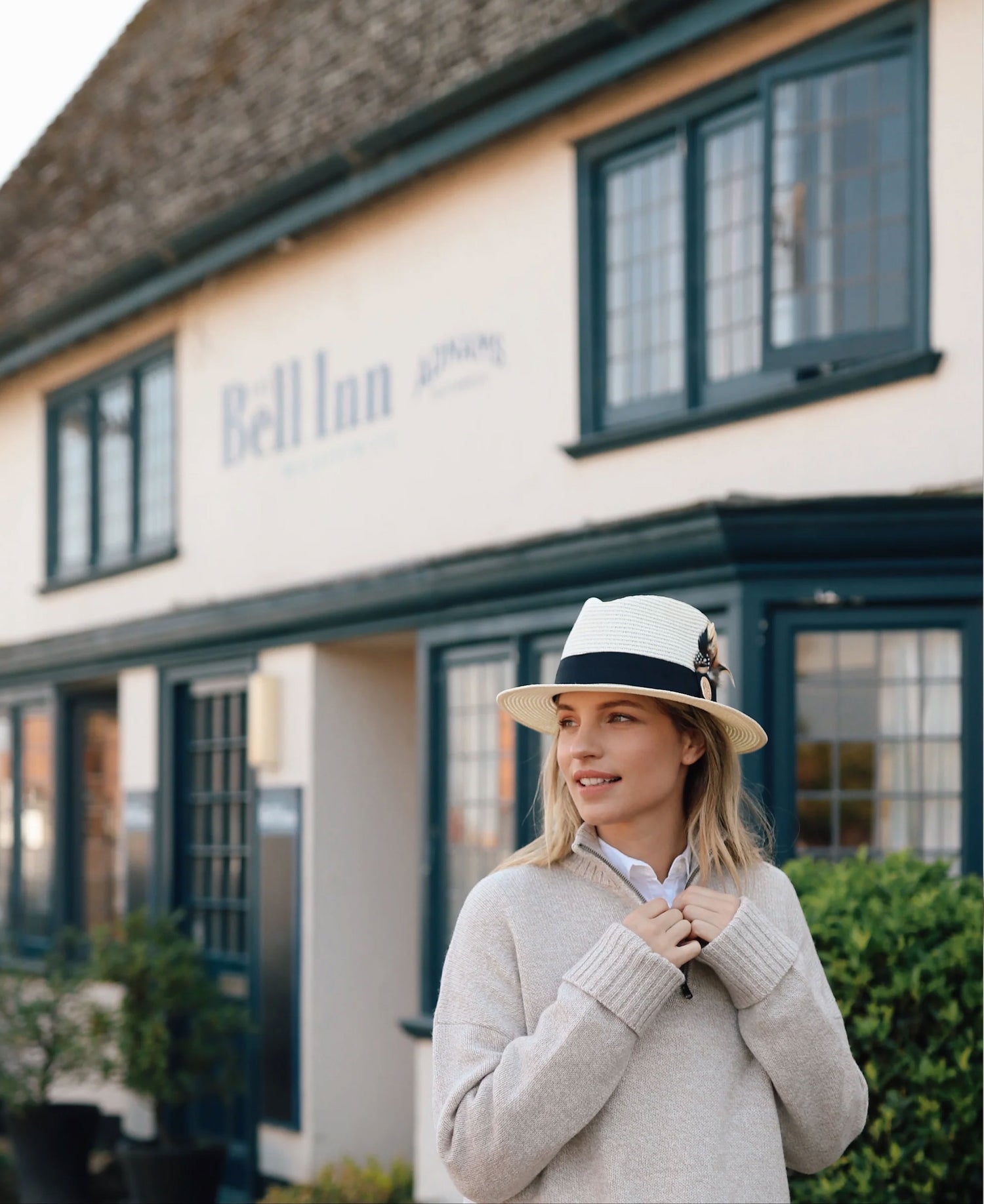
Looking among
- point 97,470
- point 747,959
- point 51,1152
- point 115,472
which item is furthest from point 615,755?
point 97,470

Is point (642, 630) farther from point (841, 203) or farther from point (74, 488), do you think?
point (74, 488)

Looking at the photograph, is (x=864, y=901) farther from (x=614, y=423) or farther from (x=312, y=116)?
(x=312, y=116)

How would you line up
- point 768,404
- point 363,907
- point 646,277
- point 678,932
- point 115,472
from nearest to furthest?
point 678,932 < point 768,404 < point 646,277 < point 363,907 < point 115,472

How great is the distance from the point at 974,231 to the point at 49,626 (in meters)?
9.16

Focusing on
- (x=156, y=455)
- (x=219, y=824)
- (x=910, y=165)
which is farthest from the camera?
(x=156, y=455)

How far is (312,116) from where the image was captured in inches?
422

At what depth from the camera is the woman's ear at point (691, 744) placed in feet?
10.2

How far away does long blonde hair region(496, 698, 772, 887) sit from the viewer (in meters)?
3.02

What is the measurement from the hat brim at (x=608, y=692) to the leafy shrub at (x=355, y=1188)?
18.9ft

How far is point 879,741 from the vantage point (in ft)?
23.6

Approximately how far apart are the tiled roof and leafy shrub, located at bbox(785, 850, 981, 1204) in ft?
14.0

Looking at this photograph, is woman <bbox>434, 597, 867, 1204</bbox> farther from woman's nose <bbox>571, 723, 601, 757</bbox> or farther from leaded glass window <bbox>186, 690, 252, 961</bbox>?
leaded glass window <bbox>186, 690, 252, 961</bbox>

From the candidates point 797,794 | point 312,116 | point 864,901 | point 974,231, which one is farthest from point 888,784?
point 312,116

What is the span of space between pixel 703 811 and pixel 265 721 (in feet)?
25.9
